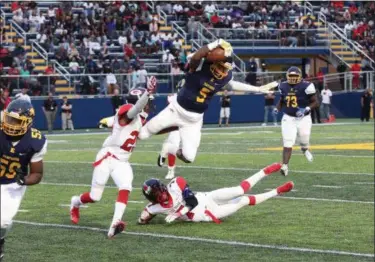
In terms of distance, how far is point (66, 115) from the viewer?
33688 mm

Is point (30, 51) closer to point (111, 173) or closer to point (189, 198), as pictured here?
point (111, 173)

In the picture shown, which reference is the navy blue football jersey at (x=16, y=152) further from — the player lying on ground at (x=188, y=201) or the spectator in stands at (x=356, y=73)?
the spectator in stands at (x=356, y=73)

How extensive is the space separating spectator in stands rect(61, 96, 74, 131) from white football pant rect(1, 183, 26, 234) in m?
25.2

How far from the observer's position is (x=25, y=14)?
119ft

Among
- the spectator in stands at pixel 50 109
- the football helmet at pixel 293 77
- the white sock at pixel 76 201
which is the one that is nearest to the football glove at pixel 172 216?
the white sock at pixel 76 201

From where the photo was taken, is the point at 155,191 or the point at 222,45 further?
the point at 155,191

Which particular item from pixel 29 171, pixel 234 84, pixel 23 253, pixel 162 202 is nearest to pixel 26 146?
pixel 29 171

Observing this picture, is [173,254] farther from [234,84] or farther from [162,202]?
[234,84]

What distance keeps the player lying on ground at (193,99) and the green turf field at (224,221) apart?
1.02 m

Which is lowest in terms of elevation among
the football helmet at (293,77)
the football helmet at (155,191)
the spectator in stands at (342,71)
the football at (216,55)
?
the spectator in stands at (342,71)

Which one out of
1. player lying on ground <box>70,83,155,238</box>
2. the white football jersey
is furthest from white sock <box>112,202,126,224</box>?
the white football jersey

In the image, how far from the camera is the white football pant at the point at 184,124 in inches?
475

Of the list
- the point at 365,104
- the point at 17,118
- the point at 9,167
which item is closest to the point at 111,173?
the point at 9,167

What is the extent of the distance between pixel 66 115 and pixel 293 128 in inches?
661
